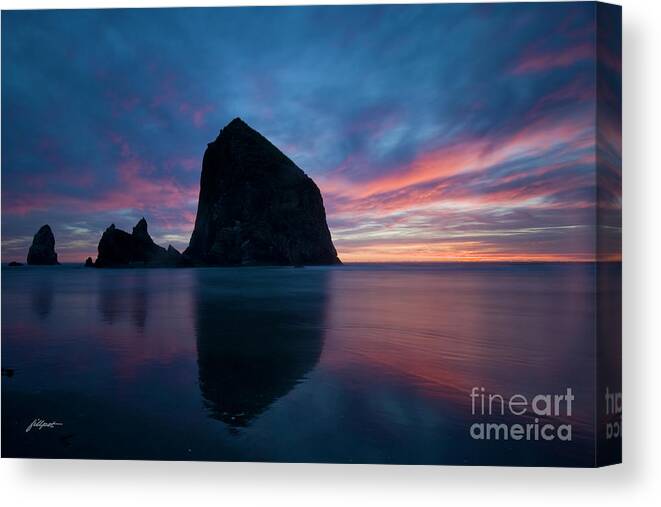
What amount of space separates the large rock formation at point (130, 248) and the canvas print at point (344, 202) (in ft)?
0.53

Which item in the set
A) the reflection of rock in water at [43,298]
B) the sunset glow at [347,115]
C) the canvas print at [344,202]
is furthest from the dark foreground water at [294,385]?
the sunset glow at [347,115]

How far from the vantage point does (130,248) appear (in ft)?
22.5

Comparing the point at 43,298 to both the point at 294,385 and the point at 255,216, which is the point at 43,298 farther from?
the point at 294,385

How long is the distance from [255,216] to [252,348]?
19.1ft

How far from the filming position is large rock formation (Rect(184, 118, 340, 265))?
8188 mm

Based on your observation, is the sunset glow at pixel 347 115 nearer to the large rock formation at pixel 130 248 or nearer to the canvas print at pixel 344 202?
the canvas print at pixel 344 202

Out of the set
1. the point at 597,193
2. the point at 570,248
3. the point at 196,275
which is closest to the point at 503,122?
the point at 597,193

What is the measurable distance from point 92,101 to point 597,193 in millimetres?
5653

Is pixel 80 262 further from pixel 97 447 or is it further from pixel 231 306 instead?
pixel 231 306

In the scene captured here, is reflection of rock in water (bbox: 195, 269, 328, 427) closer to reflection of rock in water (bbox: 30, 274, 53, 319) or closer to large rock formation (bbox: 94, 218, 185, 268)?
large rock formation (bbox: 94, 218, 185, 268)

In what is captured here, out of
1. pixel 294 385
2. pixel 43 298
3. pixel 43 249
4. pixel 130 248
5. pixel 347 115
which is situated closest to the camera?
pixel 294 385

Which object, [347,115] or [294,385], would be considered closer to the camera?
[294,385]

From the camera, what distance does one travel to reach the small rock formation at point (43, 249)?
4.74m

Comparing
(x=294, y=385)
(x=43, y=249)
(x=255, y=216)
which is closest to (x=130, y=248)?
(x=43, y=249)
